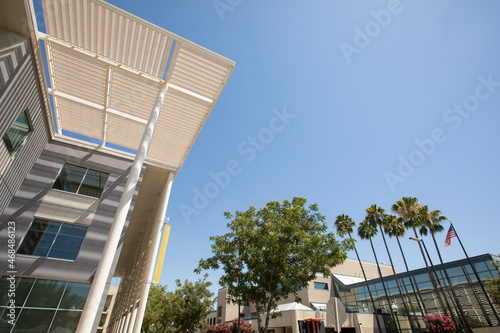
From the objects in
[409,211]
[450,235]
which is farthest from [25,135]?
[409,211]

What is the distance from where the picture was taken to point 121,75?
11.1 metres

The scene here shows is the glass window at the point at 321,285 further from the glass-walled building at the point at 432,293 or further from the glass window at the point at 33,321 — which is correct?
the glass window at the point at 33,321

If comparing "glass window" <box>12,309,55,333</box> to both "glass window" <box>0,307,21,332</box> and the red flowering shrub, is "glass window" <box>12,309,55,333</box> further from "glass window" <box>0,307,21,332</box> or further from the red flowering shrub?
the red flowering shrub

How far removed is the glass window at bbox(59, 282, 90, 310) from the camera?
35.7ft

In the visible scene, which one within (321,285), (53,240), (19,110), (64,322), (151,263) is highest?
(19,110)

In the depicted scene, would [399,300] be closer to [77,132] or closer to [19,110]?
[77,132]

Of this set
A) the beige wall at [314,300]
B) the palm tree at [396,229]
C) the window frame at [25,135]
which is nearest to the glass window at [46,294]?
the window frame at [25,135]

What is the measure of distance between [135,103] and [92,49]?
10.1ft

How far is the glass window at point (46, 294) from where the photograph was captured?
1046 cm

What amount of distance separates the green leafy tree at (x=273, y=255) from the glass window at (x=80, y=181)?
724 centimetres

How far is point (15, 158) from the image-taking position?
34.9 ft

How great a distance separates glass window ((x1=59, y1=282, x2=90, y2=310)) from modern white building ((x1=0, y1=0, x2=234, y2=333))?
0.04m

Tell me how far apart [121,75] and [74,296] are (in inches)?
404

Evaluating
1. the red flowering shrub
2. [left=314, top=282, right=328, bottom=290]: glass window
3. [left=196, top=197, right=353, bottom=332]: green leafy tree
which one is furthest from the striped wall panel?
[left=314, top=282, right=328, bottom=290]: glass window
